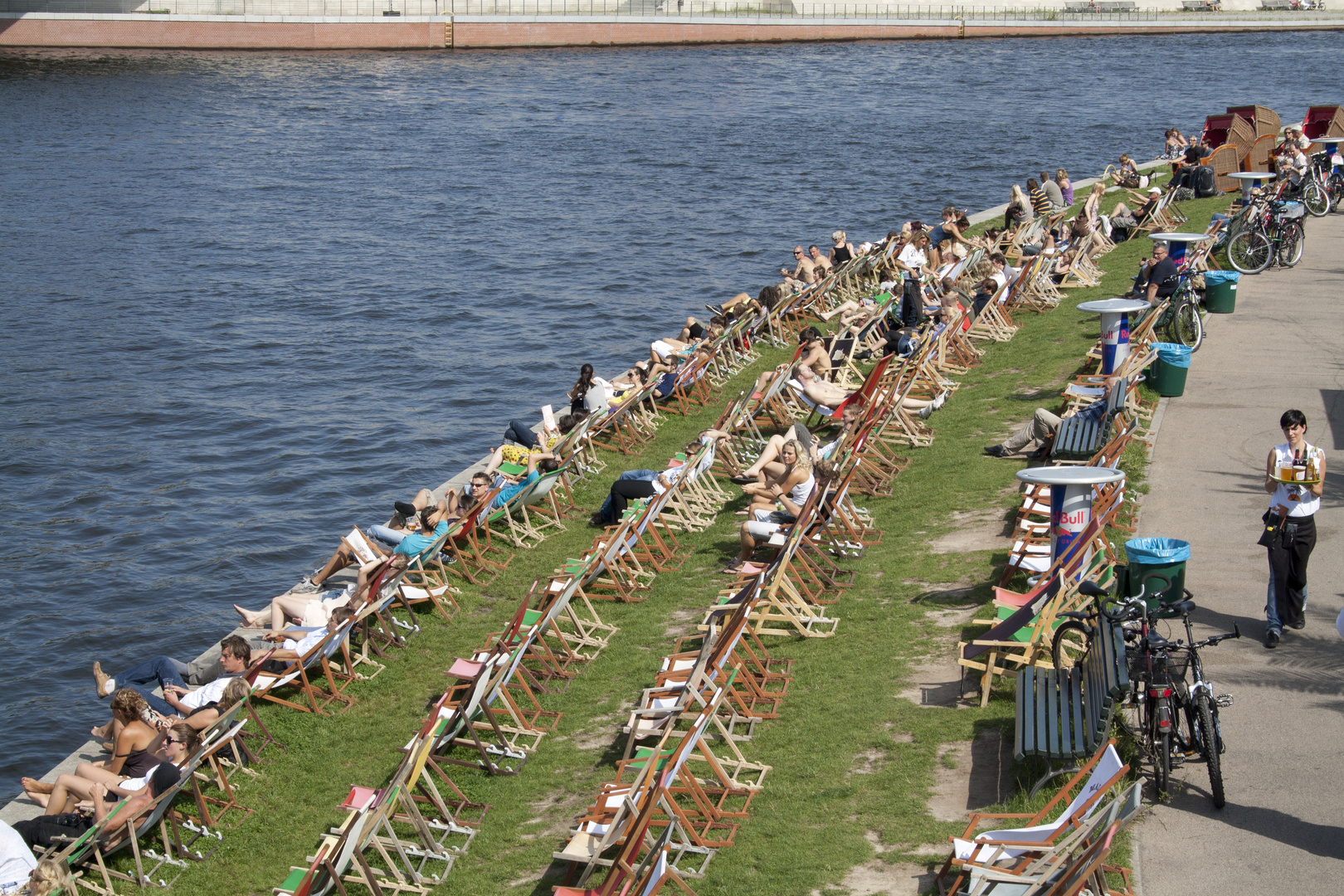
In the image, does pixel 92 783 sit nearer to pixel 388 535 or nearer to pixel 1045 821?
pixel 388 535

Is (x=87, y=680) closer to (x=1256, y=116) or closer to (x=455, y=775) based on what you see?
(x=455, y=775)

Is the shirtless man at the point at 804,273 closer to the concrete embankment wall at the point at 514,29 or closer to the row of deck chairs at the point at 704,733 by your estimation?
the row of deck chairs at the point at 704,733

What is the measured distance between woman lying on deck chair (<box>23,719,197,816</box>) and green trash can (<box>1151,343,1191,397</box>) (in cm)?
1029

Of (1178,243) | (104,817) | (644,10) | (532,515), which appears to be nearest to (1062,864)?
(104,817)

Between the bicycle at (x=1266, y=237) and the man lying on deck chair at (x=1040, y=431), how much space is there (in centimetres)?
710

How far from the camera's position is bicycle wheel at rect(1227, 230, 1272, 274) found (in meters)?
19.1

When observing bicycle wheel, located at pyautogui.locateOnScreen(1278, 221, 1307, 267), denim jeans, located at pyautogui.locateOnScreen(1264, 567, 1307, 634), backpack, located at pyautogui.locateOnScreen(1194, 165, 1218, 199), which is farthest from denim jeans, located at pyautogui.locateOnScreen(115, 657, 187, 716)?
backpack, located at pyautogui.locateOnScreen(1194, 165, 1218, 199)

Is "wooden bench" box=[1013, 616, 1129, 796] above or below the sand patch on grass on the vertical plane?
above

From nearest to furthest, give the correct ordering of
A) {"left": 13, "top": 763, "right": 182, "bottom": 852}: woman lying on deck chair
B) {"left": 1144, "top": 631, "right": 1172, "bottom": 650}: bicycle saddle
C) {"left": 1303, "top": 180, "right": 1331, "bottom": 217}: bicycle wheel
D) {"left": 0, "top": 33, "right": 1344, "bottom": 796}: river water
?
{"left": 1144, "top": 631, "right": 1172, "bottom": 650}: bicycle saddle < {"left": 13, "top": 763, "right": 182, "bottom": 852}: woman lying on deck chair < {"left": 0, "top": 33, "right": 1344, "bottom": 796}: river water < {"left": 1303, "top": 180, "right": 1331, "bottom": 217}: bicycle wheel

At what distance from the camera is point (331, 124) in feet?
181

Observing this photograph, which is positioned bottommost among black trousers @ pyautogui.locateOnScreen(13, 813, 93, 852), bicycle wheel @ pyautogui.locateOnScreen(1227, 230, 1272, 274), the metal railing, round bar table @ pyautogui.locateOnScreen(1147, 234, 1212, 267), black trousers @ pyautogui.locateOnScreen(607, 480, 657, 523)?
black trousers @ pyautogui.locateOnScreen(13, 813, 93, 852)

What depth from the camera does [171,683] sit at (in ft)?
36.2

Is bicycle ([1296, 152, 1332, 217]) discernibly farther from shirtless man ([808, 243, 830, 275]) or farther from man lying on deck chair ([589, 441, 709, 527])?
man lying on deck chair ([589, 441, 709, 527])

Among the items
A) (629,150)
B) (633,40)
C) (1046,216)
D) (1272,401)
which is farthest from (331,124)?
(1272,401)
